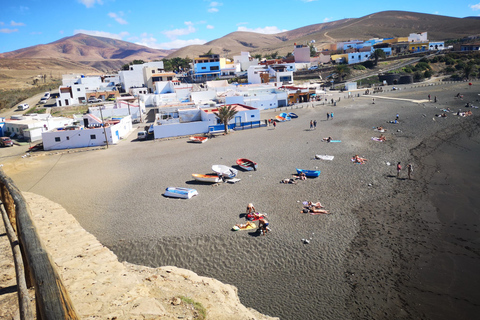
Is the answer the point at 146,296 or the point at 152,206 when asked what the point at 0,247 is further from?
the point at 152,206

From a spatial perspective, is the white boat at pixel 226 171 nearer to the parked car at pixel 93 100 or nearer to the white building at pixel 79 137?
the white building at pixel 79 137

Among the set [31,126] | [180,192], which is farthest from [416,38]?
→ [180,192]

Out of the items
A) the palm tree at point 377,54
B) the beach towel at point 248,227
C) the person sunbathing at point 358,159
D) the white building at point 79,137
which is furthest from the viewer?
the palm tree at point 377,54

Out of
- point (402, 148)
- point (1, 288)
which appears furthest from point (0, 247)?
point (402, 148)

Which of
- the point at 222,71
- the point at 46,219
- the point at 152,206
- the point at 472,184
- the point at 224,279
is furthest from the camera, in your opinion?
the point at 222,71

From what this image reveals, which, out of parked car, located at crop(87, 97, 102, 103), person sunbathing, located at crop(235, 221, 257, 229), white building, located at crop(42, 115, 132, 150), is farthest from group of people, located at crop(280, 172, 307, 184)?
parked car, located at crop(87, 97, 102, 103)

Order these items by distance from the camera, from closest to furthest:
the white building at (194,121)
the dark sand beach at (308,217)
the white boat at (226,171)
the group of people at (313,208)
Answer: the dark sand beach at (308,217) → the group of people at (313,208) → the white boat at (226,171) → the white building at (194,121)

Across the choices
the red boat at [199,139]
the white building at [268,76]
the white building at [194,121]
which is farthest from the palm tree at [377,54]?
the red boat at [199,139]

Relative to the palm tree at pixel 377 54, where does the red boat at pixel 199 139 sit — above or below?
below

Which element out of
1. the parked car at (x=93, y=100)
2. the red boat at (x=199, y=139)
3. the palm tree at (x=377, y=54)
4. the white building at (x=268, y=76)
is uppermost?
the palm tree at (x=377, y=54)
